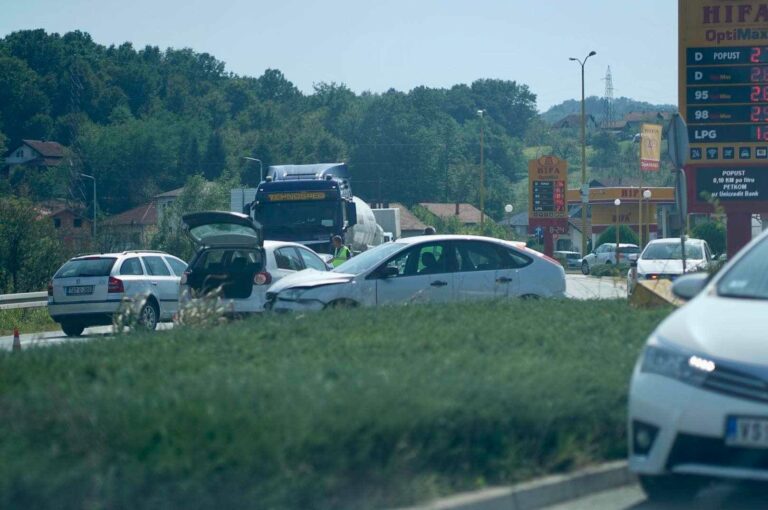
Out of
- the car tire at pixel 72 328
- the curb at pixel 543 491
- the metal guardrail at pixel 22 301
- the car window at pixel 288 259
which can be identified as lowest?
the car tire at pixel 72 328

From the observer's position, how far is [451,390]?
6.35 m

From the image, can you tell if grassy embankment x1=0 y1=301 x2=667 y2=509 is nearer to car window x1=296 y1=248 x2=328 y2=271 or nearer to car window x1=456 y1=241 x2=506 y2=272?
car window x1=456 y1=241 x2=506 y2=272

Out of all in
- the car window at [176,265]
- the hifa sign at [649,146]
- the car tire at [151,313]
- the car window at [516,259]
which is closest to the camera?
the car window at [516,259]

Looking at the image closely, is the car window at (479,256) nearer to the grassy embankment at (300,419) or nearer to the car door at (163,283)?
the grassy embankment at (300,419)

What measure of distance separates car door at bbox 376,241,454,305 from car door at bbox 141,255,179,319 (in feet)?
24.1

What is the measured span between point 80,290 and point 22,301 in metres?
4.72

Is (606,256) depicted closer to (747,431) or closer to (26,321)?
(26,321)

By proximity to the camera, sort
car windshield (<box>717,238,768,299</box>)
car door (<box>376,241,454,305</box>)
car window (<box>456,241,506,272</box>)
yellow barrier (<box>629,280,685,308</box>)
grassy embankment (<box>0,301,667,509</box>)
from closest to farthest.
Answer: grassy embankment (<box>0,301,667,509</box>) < car windshield (<box>717,238,768,299</box>) < yellow barrier (<box>629,280,685,308</box>) < car door (<box>376,241,454,305</box>) < car window (<box>456,241,506,272</box>)

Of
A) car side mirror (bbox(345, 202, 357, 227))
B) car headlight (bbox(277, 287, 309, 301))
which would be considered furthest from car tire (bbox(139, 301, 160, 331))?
car side mirror (bbox(345, 202, 357, 227))

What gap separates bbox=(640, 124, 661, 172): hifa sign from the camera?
48.7 m

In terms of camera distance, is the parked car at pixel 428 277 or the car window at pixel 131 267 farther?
the car window at pixel 131 267

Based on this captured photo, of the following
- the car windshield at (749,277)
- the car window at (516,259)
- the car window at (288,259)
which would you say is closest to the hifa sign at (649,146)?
the car window at (288,259)

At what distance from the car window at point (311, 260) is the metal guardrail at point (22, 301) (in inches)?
315

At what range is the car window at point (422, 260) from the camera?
14.4 meters
